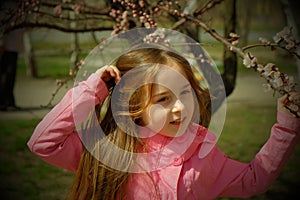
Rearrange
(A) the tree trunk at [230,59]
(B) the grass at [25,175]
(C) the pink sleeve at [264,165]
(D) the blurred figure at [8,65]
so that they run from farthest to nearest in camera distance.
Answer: (D) the blurred figure at [8,65]
(B) the grass at [25,175]
(A) the tree trunk at [230,59]
(C) the pink sleeve at [264,165]

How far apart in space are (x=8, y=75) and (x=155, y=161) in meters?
2.77

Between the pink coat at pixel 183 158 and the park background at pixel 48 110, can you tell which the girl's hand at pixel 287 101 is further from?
the park background at pixel 48 110

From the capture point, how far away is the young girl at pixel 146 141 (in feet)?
3.75

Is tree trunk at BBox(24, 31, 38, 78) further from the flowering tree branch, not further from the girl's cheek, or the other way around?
the girl's cheek

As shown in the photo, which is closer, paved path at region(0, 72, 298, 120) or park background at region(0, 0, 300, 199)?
park background at region(0, 0, 300, 199)

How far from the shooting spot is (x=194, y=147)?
1.19 m

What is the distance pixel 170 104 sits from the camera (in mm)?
1142

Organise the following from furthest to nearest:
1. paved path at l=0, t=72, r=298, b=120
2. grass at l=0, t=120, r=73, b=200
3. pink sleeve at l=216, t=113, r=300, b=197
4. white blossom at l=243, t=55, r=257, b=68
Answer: paved path at l=0, t=72, r=298, b=120 < grass at l=0, t=120, r=73, b=200 < white blossom at l=243, t=55, r=257, b=68 < pink sleeve at l=216, t=113, r=300, b=197

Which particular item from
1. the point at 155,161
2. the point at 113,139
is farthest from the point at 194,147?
the point at 113,139

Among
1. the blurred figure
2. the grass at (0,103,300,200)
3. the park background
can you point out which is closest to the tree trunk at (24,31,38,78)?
the park background

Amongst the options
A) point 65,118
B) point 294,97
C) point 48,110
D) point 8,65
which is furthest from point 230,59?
point 48,110

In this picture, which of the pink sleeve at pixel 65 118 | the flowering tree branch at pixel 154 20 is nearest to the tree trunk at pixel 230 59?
the flowering tree branch at pixel 154 20

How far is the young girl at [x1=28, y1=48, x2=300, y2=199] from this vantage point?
114 cm

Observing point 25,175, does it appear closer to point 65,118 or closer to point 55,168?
point 55,168
